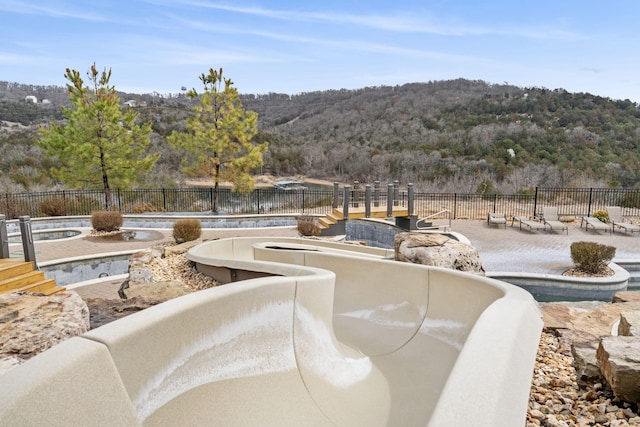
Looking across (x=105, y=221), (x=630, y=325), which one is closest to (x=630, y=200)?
(x=630, y=325)

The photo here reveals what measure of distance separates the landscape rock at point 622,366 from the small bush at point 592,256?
857cm

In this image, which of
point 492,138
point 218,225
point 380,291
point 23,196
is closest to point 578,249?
point 380,291

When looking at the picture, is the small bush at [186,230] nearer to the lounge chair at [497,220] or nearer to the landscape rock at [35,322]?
the landscape rock at [35,322]

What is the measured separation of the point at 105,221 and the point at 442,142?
4120cm

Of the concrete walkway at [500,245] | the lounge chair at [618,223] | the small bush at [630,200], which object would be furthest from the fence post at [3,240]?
the small bush at [630,200]

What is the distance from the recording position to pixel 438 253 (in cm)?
590

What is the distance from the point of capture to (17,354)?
10.4 ft

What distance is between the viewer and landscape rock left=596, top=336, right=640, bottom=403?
109 inches

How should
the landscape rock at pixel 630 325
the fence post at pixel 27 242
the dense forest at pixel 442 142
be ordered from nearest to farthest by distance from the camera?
the landscape rock at pixel 630 325 < the fence post at pixel 27 242 < the dense forest at pixel 442 142

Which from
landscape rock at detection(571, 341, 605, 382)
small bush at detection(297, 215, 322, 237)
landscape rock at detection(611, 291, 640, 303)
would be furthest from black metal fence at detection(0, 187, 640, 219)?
landscape rock at detection(571, 341, 605, 382)

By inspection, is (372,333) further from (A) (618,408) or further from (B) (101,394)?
(B) (101,394)

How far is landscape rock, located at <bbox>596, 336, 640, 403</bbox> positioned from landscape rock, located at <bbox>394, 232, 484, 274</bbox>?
106 inches

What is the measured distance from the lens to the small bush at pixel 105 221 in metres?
15.5

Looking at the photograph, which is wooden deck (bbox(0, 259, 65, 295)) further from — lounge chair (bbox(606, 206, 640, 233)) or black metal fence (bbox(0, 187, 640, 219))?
lounge chair (bbox(606, 206, 640, 233))
